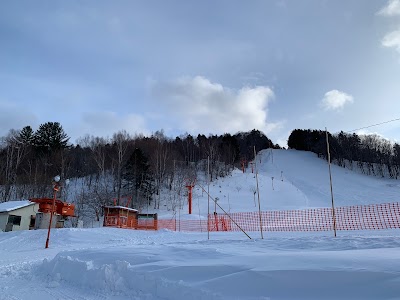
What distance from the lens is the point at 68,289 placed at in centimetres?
739

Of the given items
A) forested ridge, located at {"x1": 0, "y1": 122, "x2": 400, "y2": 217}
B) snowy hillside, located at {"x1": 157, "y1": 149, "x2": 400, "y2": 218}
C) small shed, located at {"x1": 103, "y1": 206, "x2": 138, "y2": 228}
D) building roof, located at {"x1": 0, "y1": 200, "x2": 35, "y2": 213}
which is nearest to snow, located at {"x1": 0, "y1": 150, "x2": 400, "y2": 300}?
small shed, located at {"x1": 103, "y1": 206, "x2": 138, "y2": 228}

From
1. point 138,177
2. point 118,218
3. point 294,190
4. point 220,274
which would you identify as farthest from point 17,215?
point 294,190

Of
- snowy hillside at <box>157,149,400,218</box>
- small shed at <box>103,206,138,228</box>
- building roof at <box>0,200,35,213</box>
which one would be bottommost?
small shed at <box>103,206,138,228</box>

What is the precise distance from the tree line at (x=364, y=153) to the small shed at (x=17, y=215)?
242 ft

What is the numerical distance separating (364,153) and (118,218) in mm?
75813

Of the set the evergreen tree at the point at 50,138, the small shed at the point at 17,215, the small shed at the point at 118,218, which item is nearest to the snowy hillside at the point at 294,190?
the small shed at the point at 118,218

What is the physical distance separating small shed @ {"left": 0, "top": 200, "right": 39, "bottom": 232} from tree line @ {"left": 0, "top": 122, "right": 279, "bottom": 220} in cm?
1450

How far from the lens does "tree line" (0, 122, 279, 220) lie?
48594mm

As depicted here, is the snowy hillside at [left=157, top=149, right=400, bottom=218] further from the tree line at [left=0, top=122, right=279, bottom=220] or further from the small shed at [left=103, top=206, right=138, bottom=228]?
the small shed at [left=103, top=206, right=138, bottom=228]

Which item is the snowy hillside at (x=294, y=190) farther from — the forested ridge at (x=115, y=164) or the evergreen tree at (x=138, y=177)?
the evergreen tree at (x=138, y=177)

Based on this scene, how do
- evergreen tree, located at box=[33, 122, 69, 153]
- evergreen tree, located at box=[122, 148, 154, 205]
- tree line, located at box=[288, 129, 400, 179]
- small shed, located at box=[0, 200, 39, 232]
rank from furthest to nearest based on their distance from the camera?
tree line, located at box=[288, 129, 400, 179] < evergreen tree, located at box=[33, 122, 69, 153] < evergreen tree, located at box=[122, 148, 154, 205] < small shed, located at box=[0, 200, 39, 232]

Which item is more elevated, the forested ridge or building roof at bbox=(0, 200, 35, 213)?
the forested ridge

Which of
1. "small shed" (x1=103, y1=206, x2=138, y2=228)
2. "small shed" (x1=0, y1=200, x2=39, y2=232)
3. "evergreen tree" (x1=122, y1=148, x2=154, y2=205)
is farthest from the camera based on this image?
"evergreen tree" (x1=122, y1=148, x2=154, y2=205)

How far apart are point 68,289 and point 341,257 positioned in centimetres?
609
